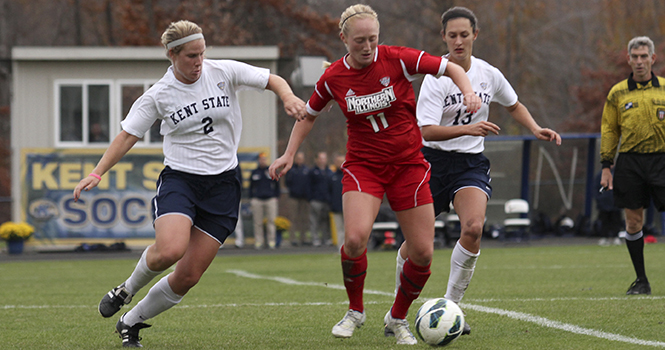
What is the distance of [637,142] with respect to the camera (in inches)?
305

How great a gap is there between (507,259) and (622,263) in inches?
88.6

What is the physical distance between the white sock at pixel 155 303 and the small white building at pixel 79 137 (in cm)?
1445

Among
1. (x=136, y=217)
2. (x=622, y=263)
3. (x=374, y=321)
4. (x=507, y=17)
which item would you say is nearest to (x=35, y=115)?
(x=136, y=217)

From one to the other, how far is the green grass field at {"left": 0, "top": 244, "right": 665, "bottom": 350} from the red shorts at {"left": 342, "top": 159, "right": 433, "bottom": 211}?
0.91 m

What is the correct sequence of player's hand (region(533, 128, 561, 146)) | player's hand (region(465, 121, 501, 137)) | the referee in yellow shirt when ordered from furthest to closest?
the referee in yellow shirt, player's hand (region(533, 128, 561, 146)), player's hand (region(465, 121, 501, 137))

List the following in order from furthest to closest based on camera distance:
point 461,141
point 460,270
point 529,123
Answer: point 461,141 → point 529,123 → point 460,270

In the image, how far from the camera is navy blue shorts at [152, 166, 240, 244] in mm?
5199

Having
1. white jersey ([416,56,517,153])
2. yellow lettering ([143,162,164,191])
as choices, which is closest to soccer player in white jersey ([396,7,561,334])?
white jersey ([416,56,517,153])

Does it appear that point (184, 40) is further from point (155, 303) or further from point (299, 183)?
point (299, 183)

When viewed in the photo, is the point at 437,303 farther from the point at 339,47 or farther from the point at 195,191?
the point at 339,47

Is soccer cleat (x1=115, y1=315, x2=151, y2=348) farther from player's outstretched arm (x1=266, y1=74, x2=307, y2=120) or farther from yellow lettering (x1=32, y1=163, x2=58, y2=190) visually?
yellow lettering (x1=32, y1=163, x2=58, y2=190)

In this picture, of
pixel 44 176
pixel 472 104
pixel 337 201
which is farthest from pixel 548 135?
pixel 44 176

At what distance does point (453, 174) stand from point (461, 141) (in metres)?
0.26

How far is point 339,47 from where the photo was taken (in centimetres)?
3133
